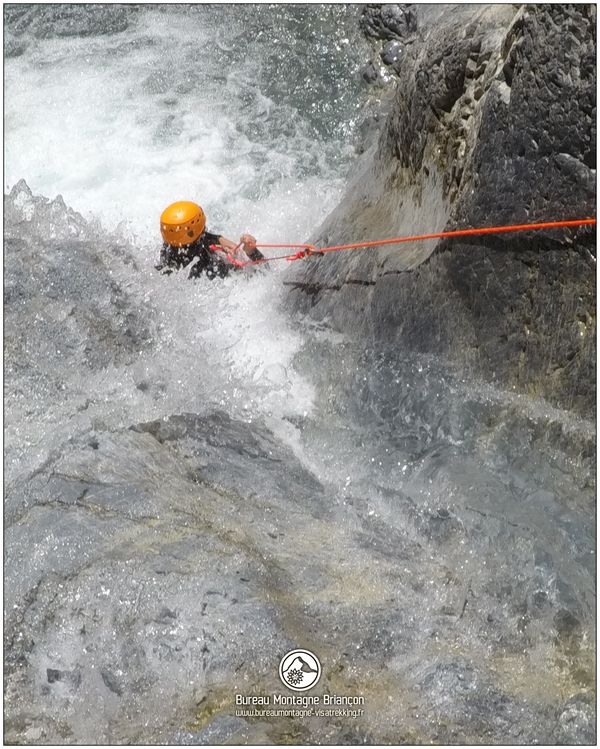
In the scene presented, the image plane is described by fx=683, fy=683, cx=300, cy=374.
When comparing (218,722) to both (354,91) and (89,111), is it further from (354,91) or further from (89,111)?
(89,111)

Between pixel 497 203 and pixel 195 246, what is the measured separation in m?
2.92

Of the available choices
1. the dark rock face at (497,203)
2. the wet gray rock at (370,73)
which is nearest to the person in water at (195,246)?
the dark rock face at (497,203)

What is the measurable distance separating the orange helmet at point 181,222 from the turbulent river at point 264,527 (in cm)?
49

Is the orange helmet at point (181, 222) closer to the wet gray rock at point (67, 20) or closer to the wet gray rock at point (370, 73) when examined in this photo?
the wet gray rock at point (370, 73)

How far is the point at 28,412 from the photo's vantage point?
4098mm

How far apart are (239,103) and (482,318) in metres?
5.21

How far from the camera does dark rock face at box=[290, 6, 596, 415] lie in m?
2.73

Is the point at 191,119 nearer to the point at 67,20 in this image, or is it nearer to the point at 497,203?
the point at 67,20

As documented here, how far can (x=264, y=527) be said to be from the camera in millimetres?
3312

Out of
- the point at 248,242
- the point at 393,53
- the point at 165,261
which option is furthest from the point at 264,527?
the point at 393,53

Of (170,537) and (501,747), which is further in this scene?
(170,537)

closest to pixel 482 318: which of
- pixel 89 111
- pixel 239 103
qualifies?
pixel 239 103

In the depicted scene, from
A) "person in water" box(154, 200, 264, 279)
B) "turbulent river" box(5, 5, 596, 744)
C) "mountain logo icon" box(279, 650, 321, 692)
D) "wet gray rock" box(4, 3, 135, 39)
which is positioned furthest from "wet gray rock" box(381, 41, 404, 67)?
"mountain logo icon" box(279, 650, 321, 692)

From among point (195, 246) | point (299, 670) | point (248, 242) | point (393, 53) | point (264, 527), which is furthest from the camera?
point (393, 53)
